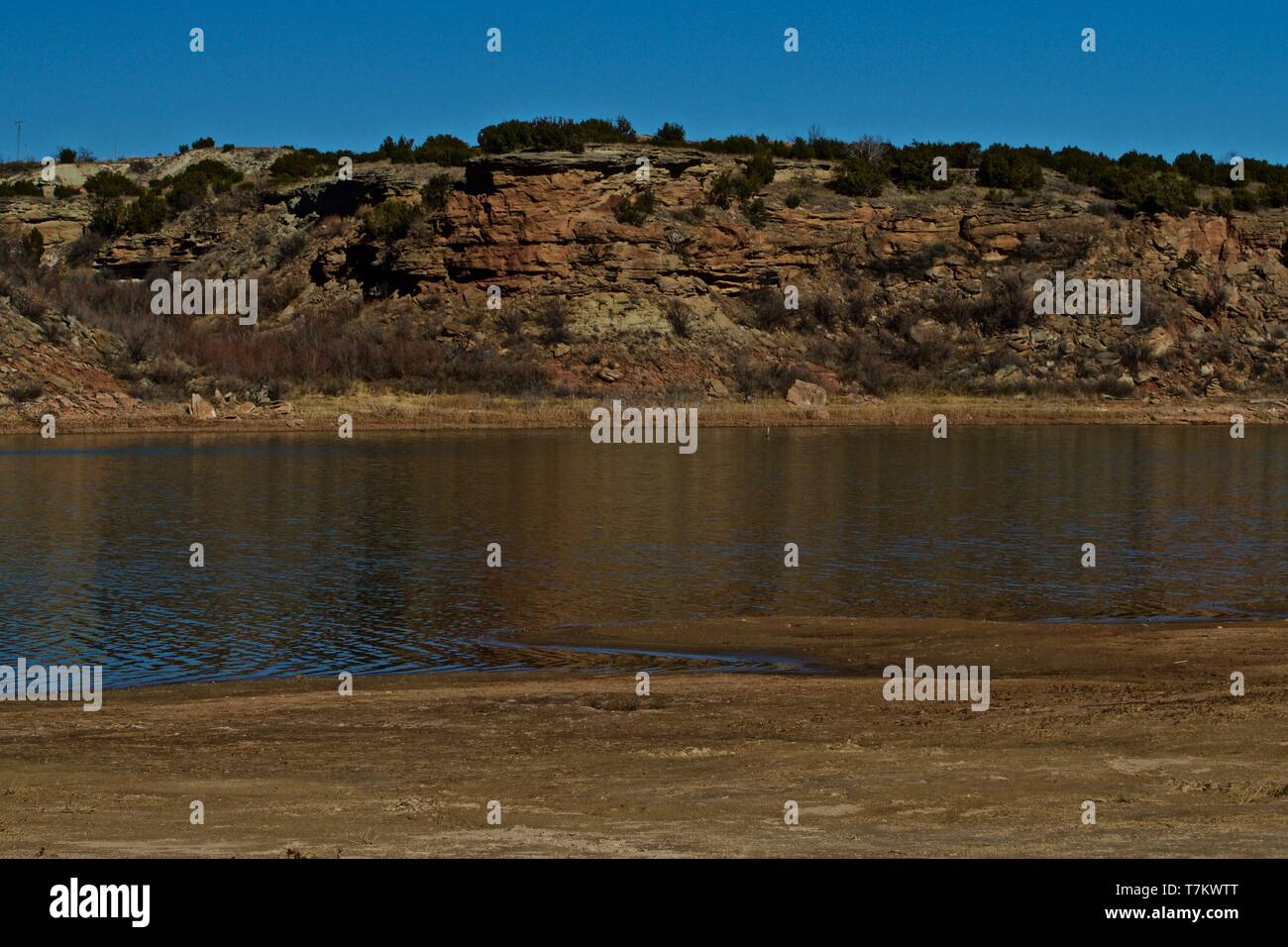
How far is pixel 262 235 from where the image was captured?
92250 mm

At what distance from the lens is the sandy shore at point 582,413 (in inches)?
2500

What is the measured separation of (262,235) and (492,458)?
164 ft

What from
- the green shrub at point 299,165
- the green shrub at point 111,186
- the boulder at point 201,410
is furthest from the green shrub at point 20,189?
the boulder at point 201,410

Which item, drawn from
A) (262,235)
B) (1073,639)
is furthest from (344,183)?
(1073,639)

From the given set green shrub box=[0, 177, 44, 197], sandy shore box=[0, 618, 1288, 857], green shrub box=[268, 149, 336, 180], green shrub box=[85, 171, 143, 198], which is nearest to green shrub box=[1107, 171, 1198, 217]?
green shrub box=[268, 149, 336, 180]

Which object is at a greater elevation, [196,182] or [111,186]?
[111,186]

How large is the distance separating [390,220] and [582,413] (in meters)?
24.2

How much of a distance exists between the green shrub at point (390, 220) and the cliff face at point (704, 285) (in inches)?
17.3

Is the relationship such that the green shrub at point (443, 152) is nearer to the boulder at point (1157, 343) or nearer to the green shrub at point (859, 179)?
the green shrub at point (859, 179)

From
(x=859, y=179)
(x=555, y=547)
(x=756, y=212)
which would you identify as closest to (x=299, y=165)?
(x=756, y=212)

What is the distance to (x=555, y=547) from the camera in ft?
91.1

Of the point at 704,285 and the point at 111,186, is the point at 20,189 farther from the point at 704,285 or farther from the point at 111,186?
the point at 704,285

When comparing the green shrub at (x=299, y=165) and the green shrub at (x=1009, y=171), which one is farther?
the green shrub at (x=299, y=165)

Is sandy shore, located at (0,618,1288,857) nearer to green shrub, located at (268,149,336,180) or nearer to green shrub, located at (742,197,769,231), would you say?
green shrub, located at (742,197,769,231)
